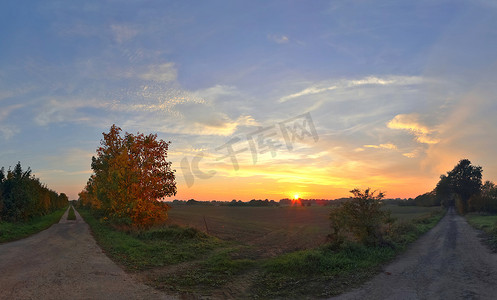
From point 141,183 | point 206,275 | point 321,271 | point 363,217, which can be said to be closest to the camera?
point 206,275

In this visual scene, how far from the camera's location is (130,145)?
963 inches

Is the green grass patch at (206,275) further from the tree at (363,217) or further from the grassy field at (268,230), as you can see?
the tree at (363,217)

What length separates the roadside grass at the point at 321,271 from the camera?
367 inches

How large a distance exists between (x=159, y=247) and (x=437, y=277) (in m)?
13.2

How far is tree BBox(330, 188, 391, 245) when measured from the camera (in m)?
15.4

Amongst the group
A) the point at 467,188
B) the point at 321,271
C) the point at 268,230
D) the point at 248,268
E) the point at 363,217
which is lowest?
the point at 268,230

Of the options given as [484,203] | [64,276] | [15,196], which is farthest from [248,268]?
[484,203]

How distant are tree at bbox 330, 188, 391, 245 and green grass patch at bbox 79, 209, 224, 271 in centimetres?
760

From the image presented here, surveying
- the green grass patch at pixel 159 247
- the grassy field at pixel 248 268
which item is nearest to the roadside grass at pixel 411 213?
the grassy field at pixel 248 268

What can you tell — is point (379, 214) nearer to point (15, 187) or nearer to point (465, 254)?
point (465, 254)

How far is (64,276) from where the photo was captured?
1058 cm

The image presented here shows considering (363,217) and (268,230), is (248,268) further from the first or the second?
(268,230)

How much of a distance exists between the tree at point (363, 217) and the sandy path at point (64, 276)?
Answer: 10376mm

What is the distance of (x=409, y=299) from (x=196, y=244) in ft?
39.4
